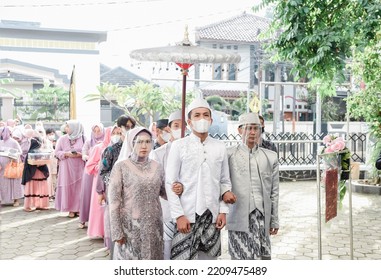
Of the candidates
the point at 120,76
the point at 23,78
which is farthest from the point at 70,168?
the point at 120,76

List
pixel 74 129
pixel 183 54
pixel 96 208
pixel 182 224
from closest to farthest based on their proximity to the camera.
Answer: pixel 182 224, pixel 183 54, pixel 96 208, pixel 74 129

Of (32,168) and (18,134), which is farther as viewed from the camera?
(18,134)

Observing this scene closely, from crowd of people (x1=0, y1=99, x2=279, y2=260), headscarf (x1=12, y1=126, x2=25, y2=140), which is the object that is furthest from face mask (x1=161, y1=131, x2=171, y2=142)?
headscarf (x1=12, y1=126, x2=25, y2=140)

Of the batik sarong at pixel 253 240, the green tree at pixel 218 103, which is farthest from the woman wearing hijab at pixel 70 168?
the green tree at pixel 218 103

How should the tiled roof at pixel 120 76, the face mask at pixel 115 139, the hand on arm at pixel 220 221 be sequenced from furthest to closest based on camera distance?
the tiled roof at pixel 120 76 → the face mask at pixel 115 139 → the hand on arm at pixel 220 221

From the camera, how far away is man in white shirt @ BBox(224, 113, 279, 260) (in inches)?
115

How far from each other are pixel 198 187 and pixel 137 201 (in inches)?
15.6

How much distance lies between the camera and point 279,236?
4.82 m

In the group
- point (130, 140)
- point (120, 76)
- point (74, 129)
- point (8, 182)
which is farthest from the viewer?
point (120, 76)

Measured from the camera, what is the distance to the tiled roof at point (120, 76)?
643 inches

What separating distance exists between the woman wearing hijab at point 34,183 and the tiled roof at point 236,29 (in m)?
6.20

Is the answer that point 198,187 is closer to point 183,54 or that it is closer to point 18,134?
point 183,54

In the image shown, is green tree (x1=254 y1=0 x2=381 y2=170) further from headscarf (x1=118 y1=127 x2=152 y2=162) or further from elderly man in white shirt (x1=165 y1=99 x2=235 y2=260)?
headscarf (x1=118 y1=127 x2=152 y2=162)

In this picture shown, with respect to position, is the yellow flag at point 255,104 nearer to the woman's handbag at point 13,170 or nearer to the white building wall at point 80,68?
the white building wall at point 80,68
